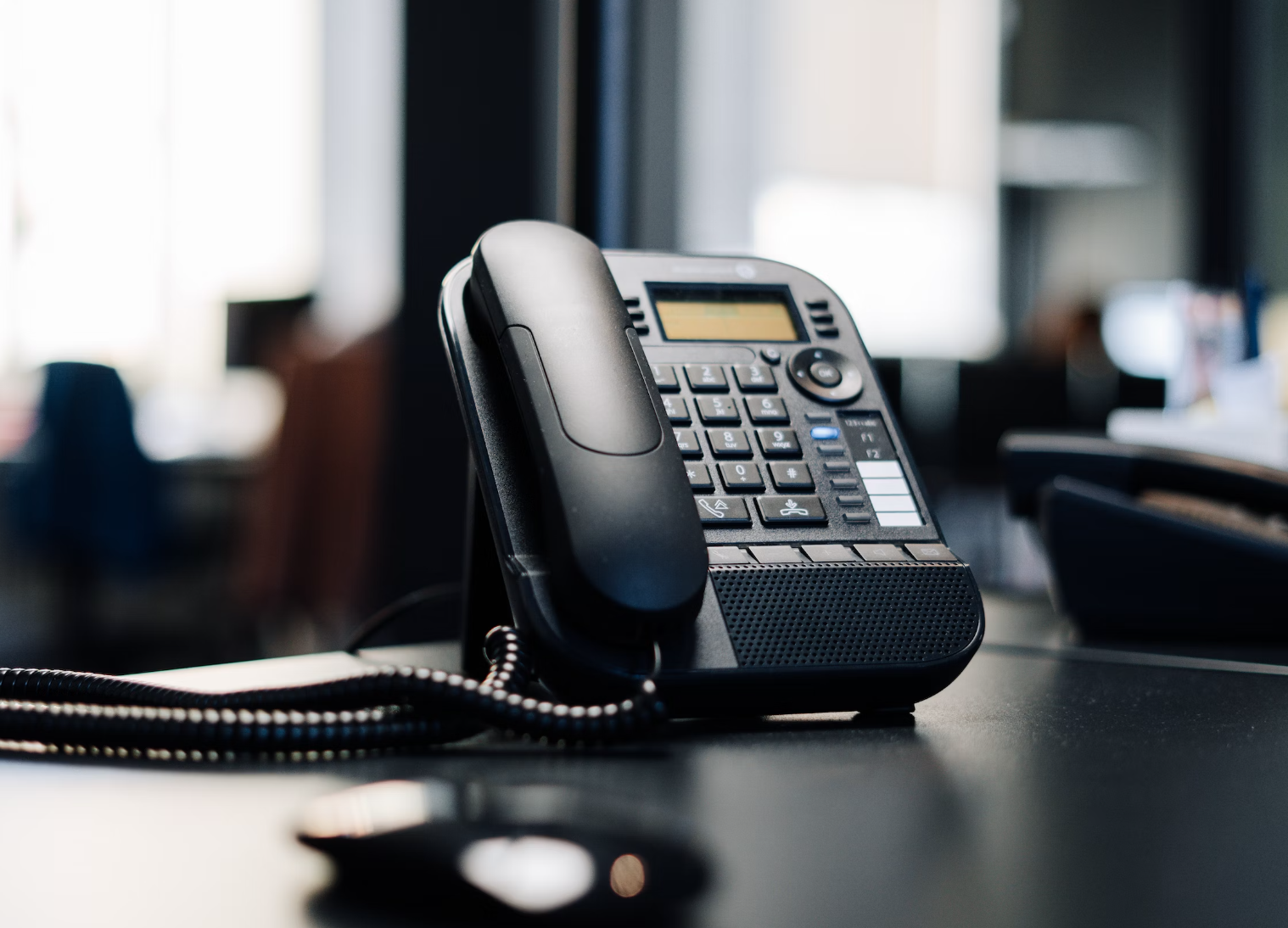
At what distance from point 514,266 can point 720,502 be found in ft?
0.38

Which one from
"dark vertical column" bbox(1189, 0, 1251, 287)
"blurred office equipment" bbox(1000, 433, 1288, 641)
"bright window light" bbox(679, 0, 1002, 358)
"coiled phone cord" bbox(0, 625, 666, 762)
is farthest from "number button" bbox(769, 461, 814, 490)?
"dark vertical column" bbox(1189, 0, 1251, 287)

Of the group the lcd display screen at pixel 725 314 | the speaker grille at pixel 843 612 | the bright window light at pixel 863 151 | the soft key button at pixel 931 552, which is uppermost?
the bright window light at pixel 863 151

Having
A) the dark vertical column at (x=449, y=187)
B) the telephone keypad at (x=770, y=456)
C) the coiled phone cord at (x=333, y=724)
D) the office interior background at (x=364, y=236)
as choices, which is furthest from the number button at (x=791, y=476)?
the office interior background at (x=364, y=236)

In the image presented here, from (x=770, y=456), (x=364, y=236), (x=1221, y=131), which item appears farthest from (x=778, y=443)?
(x=1221, y=131)

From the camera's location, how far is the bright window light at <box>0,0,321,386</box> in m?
4.33

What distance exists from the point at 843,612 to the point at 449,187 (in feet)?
2.96

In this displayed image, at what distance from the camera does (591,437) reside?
15.8 inches

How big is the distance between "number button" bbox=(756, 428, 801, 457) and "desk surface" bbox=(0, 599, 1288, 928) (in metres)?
0.10

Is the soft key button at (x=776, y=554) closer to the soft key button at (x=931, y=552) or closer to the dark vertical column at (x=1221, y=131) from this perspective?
the soft key button at (x=931, y=552)

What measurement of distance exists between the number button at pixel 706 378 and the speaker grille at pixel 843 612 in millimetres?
87

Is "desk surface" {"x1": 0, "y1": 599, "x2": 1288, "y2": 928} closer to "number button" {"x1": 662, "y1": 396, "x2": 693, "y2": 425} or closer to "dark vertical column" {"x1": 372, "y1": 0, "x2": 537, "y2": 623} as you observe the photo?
"number button" {"x1": 662, "y1": 396, "x2": 693, "y2": 425}

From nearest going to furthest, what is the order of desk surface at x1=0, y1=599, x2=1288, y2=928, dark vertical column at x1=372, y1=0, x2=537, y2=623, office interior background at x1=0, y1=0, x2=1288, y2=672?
desk surface at x1=0, y1=599, x2=1288, y2=928 → dark vertical column at x1=372, y1=0, x2=537, y2=623 → office interior background at x1=0, y1=0, x2=1288, y2=672

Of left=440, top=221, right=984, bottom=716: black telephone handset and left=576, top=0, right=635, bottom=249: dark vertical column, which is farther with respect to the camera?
left=576, top=0, right=635, bottom=249: dark vertical column

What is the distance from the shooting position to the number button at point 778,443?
46 centimetres
